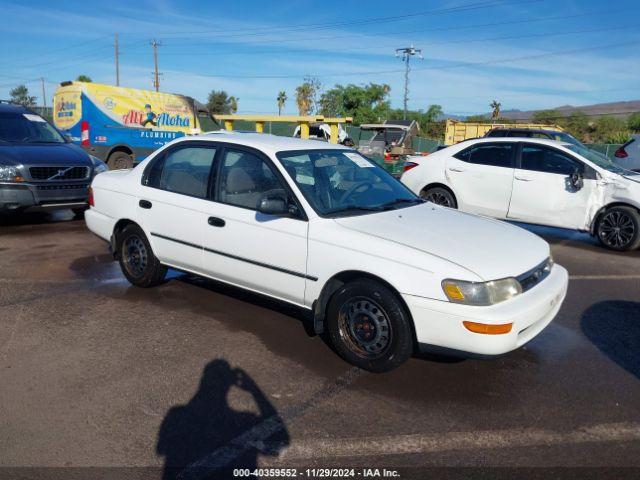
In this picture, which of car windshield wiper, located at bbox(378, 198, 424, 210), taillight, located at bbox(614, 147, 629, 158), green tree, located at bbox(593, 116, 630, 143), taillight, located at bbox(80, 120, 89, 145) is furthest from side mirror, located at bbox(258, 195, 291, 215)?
green tree, located at bbox(593, 116, 630, 143)

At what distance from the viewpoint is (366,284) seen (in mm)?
3693

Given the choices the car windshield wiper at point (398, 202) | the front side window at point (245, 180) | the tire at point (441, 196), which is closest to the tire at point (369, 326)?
the car windshield wiper at point (398, 202)

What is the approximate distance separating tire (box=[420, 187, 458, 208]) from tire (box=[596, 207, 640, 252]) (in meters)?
2.15

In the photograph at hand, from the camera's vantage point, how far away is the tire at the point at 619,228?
7.68 meters

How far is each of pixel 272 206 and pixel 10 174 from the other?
221 inches

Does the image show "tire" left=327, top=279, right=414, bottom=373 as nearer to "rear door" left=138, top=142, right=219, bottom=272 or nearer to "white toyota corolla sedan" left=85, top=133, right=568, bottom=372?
"white toyota corolla sedan" left=85, top=133, right=568, bottom=372

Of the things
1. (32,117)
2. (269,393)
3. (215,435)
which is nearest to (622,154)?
(32,117)

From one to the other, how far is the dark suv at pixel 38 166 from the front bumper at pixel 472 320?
6.61 meters

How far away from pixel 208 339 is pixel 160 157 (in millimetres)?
1886

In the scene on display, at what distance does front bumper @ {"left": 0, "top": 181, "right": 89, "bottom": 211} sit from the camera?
776 centimetres

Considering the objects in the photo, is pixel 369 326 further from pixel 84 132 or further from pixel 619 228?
pixel 84 132

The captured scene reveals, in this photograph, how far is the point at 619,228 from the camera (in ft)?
25.6

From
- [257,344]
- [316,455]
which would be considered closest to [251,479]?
[316,455]

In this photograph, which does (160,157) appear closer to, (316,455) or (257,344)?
(257,344)
